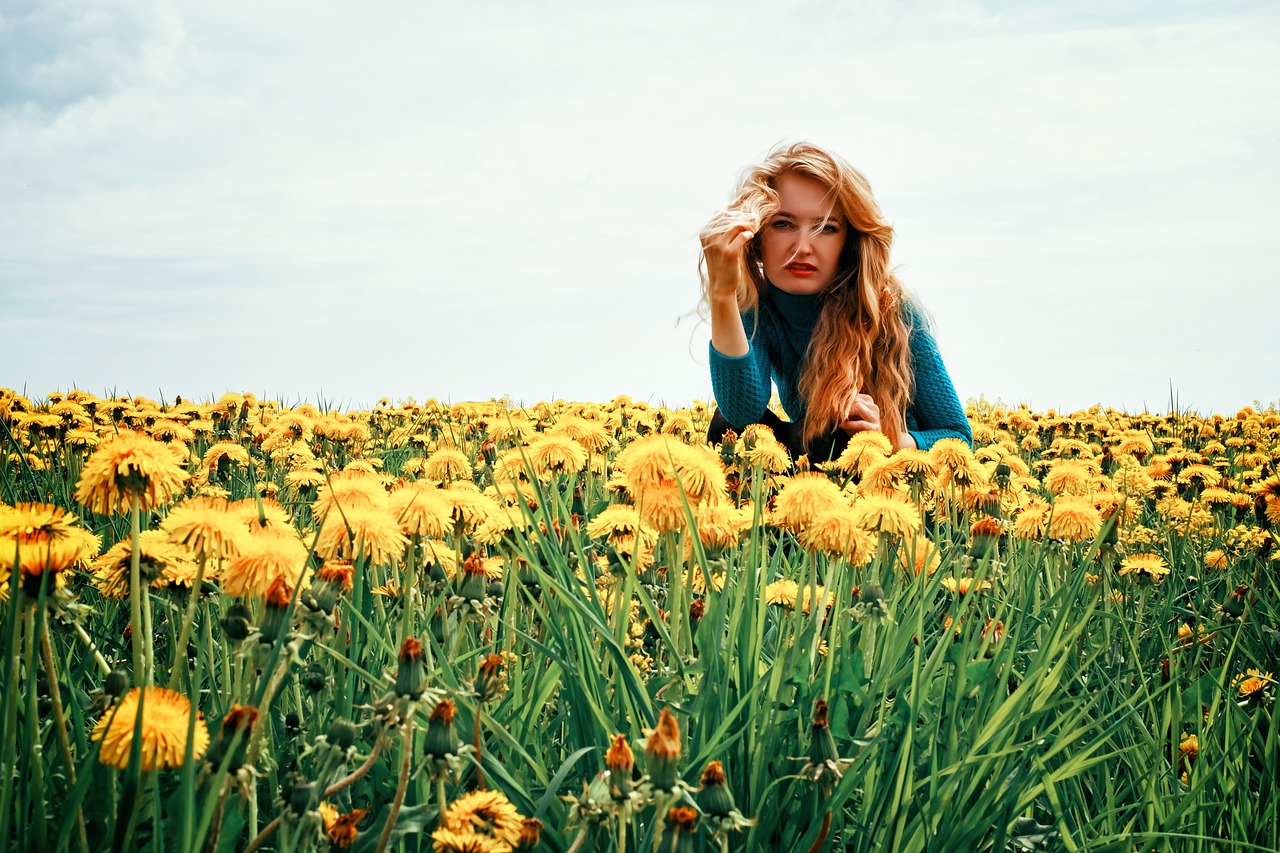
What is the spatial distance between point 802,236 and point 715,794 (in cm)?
415

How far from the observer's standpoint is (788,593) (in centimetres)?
244

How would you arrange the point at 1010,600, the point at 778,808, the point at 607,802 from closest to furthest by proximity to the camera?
1. the point at 607,802
2. the point at 778,808
3. the point at 1010,600

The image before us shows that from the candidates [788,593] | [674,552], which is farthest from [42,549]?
[788,593]

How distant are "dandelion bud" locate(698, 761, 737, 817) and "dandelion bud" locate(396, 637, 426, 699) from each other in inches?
14.9

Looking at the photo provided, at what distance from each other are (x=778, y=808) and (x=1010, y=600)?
1223mm

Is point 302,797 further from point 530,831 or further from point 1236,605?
point 1236,605

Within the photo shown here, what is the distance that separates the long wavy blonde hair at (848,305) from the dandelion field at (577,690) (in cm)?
179

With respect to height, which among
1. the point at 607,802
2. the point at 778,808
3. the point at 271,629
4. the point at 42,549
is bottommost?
the point at 778,808

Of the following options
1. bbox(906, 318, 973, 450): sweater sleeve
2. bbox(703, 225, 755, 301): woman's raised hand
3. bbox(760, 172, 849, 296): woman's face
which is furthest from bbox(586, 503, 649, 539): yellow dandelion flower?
bbox(906, 318, 973, 450): sweater sleeve

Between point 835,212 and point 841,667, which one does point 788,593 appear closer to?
point 841,667

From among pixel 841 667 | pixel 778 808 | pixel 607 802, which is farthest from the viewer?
pixel 841 667

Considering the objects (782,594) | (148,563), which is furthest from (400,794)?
(782,594)

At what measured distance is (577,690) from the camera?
171 cm

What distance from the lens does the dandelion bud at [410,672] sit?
1220mm
